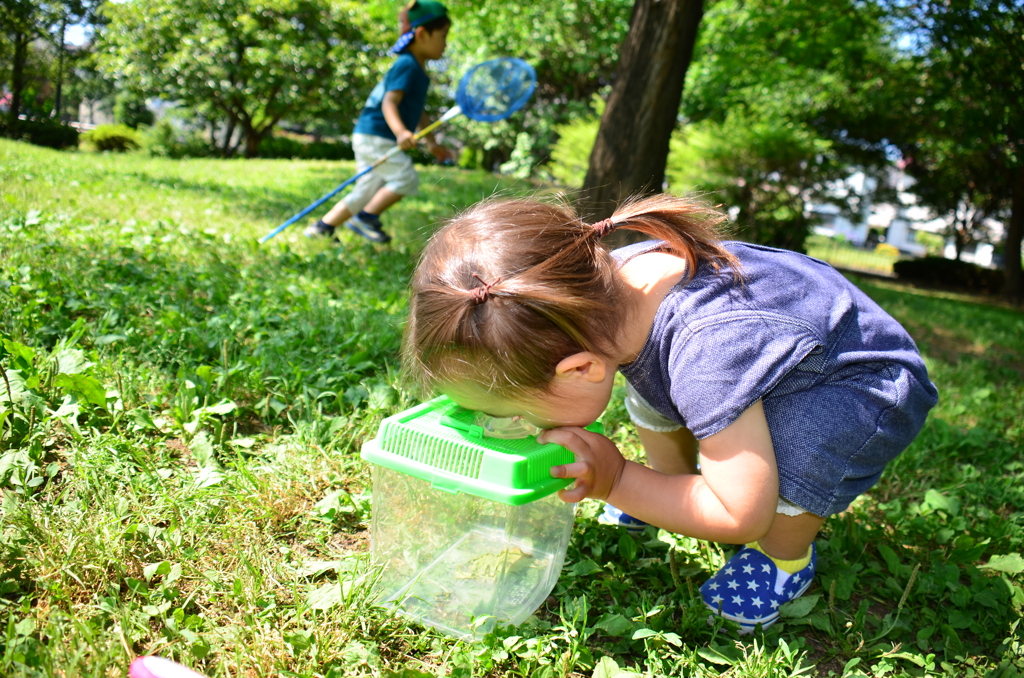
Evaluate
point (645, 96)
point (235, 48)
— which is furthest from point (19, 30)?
point (235, 48)

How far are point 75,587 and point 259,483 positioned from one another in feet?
1.36

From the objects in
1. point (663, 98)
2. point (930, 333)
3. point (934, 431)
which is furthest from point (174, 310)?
point (930, 333)

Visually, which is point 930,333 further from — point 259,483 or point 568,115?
point 568,115

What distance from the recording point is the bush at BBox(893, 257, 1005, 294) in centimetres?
1630

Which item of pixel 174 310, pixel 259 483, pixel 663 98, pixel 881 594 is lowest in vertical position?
pixel 881 594

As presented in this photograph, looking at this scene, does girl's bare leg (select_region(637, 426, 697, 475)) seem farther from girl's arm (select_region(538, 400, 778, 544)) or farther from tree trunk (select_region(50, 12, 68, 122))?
tree trunk (select_region(50, 12, 68, 122))

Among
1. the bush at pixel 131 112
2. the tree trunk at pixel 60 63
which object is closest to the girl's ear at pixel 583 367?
the tree trunk at pixel 60 63

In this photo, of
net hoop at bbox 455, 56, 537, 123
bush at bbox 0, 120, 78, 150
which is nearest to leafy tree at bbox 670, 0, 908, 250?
net hoop at bbox 455, 56, 537, 123

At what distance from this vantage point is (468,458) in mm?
1207

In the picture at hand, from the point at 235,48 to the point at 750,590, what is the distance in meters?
18.9

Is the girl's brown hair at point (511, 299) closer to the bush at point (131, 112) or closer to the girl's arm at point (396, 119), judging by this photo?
the girl's arm at point (396, 119)

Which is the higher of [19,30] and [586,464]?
[19,30]

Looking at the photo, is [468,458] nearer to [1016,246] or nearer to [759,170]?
[759,170]

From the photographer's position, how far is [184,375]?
194 centimetres
